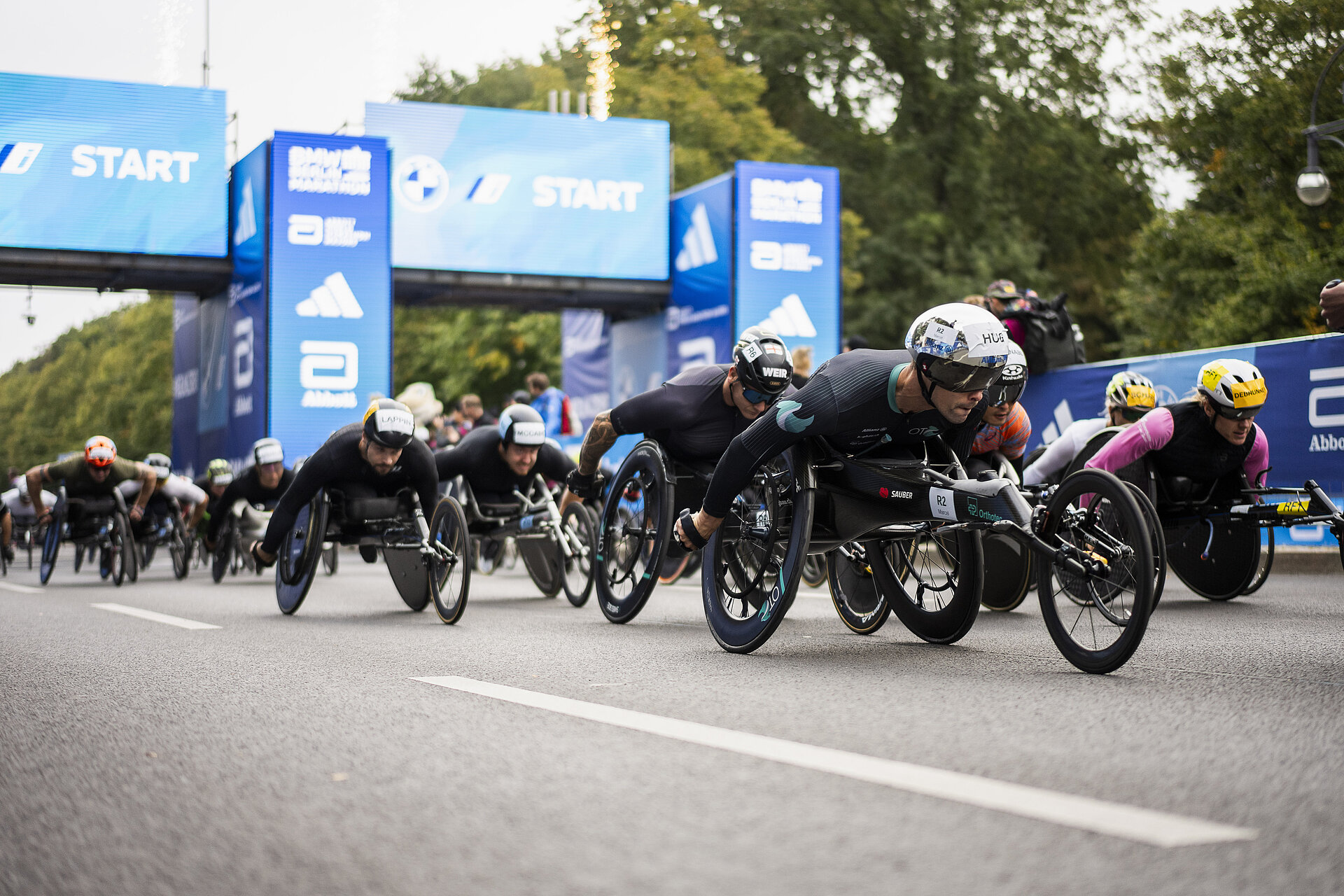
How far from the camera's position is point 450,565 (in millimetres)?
9766

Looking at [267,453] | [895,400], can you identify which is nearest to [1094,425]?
[895,400]

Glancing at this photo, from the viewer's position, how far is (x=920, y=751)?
4.43 metres

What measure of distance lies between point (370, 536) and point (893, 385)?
5.24 meters

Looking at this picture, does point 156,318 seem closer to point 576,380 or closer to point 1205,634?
point 576,380

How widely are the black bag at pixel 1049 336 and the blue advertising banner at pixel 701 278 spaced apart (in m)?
9.77

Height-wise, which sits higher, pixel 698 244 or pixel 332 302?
pixel 698 244

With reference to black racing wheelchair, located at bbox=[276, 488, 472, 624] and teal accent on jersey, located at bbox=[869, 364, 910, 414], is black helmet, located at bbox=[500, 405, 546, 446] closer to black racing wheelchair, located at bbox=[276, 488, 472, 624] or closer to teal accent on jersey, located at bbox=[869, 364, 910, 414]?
black racing wheelchair, located at bbox=[276, 488, 472, 624]

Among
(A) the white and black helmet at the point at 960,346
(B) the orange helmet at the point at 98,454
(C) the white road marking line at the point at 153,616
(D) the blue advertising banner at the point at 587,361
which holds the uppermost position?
(D) the blue advertising banner at the point at 587,361

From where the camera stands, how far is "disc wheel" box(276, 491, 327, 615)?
10.5 meters

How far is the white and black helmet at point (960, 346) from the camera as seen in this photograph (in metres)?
6.34

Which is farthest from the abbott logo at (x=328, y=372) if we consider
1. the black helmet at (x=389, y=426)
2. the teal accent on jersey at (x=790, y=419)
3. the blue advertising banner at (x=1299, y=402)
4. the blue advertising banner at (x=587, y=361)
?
the teal accent on jersey at (x=790, y=419)

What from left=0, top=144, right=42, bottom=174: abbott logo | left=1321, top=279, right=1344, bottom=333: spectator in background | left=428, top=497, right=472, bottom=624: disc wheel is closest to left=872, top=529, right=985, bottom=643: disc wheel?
left=428, top=497, right=472, bottom=624: disc wheel

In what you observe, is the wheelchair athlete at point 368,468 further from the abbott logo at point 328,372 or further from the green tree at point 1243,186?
the green tree at point 1243,186

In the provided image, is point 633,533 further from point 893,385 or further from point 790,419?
point 893,385
